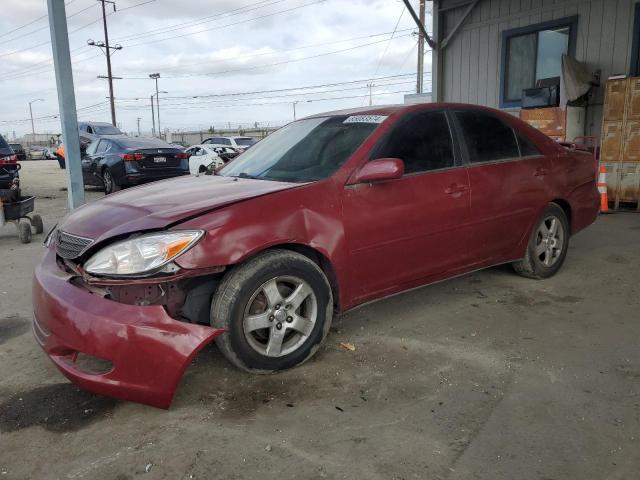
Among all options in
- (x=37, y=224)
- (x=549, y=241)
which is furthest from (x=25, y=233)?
(x=549, y=241)

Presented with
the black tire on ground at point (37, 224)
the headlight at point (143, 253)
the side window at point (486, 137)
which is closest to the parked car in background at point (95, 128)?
the black tire on ground at point (37, 224)

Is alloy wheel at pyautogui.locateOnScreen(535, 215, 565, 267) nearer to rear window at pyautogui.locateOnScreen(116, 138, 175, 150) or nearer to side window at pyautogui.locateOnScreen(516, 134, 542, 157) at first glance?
side window at pyautogui.locateOnScreen(516, 134, 542, 157)

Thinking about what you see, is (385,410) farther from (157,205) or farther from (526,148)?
(526,148)

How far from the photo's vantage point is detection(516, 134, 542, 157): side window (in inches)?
174

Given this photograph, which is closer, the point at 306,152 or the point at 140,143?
the point at 306,152

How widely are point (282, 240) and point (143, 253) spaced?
74 centimetres

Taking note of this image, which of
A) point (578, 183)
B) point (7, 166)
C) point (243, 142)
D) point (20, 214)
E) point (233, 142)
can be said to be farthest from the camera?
point (243, 142)

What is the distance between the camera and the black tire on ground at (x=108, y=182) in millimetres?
12156

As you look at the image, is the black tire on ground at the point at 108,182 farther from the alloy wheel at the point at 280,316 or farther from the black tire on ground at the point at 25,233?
the alloy wheel at the point at 280,316

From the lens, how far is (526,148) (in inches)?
175

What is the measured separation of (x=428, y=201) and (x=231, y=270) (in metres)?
1.50

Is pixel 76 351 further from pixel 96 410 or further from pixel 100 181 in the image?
pixel 100 181

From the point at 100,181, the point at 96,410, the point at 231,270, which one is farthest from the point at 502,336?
the point at 100,181

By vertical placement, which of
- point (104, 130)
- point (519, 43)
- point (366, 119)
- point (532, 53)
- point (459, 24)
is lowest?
point (366, 119)
